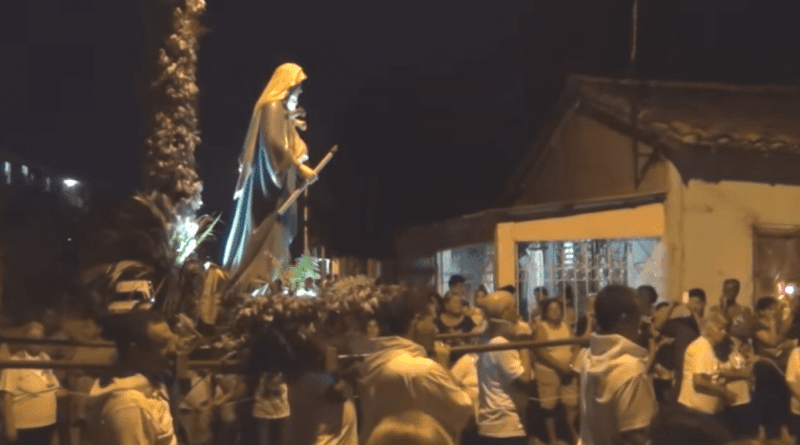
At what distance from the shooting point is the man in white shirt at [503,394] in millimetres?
8469

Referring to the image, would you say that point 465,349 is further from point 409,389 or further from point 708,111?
point 708,111

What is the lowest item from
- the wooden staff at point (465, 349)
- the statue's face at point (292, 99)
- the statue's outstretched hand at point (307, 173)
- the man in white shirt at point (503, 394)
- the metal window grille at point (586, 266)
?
the man in white shirt at point (503, 394)

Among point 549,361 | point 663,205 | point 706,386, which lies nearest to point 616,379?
point 706,386

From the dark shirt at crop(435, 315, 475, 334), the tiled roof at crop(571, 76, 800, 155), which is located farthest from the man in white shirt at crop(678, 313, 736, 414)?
the tiled roof at crop(571, 76, 800, 155)

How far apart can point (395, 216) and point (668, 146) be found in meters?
11.7

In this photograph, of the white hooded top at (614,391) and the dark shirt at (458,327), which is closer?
the white hooded top at (614,391)

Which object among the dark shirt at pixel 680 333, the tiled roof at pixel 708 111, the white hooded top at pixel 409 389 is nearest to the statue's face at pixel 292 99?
the dark shirt at pixel 680 333

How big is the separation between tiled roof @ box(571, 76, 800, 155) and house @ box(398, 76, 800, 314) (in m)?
0.02

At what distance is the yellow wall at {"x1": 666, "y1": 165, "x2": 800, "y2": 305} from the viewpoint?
13031mm

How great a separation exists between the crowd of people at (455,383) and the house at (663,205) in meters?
0.91

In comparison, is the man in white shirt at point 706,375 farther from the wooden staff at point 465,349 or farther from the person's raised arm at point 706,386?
the wooden staff at point 465,349

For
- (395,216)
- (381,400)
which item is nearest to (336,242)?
(395,216)

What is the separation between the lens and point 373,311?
21.9 feet

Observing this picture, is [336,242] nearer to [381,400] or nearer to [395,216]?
[395,216]
